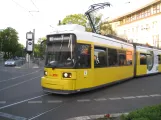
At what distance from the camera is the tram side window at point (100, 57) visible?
12820mm

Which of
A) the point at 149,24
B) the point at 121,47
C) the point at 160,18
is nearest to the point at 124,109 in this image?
the point at 121,47

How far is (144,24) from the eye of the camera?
60.4 metres

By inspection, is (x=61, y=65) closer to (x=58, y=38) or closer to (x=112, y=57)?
(x=58, y=38)

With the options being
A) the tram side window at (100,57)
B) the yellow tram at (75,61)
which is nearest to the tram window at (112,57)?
the yellow tram at (75,61)

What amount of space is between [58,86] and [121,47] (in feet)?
24.9

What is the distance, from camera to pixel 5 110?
28.0ft

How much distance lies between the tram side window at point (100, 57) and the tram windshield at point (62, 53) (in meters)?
1.87

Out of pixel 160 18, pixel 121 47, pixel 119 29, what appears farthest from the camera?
pixel 119 29

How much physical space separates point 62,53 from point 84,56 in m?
1.05

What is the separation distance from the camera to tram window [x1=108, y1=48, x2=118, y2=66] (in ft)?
48.5

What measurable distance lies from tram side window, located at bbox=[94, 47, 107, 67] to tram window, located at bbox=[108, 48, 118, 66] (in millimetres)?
721

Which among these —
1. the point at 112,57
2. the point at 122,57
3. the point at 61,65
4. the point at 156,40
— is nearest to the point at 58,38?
the point at 61,65

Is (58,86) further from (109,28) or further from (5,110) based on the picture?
(109,28)

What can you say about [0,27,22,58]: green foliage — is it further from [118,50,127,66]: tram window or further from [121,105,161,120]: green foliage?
[121,105,161,120]: green foliage
